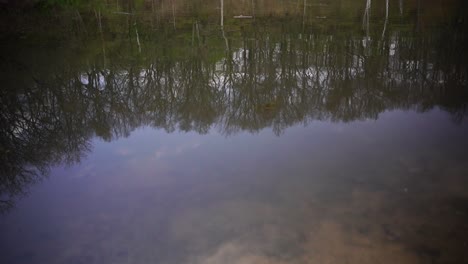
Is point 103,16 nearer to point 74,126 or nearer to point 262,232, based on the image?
point 74,126

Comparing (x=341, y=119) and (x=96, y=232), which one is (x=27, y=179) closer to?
(x=96, y=232)

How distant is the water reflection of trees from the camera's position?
8180mm

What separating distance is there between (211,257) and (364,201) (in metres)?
2.52

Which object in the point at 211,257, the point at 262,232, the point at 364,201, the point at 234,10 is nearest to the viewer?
the point at 211,257

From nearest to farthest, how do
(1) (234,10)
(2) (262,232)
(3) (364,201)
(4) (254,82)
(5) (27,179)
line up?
(2) (262,232)
(3) (364,201)
(5) (27,179)
(4) (254,82)
(1) (234,10)

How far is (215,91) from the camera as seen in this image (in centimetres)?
1085

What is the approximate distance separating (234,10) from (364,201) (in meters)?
23.5

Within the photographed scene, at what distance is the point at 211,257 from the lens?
186 inches

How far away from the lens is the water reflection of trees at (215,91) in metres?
8.18

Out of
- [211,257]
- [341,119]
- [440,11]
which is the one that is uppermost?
[440,11]

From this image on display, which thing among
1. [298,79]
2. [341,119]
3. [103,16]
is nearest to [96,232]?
[341,119]

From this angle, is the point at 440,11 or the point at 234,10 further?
the point at 234,10

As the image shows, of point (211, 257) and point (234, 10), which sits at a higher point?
point (234, 10)

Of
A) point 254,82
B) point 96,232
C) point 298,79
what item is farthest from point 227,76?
point 96,232
